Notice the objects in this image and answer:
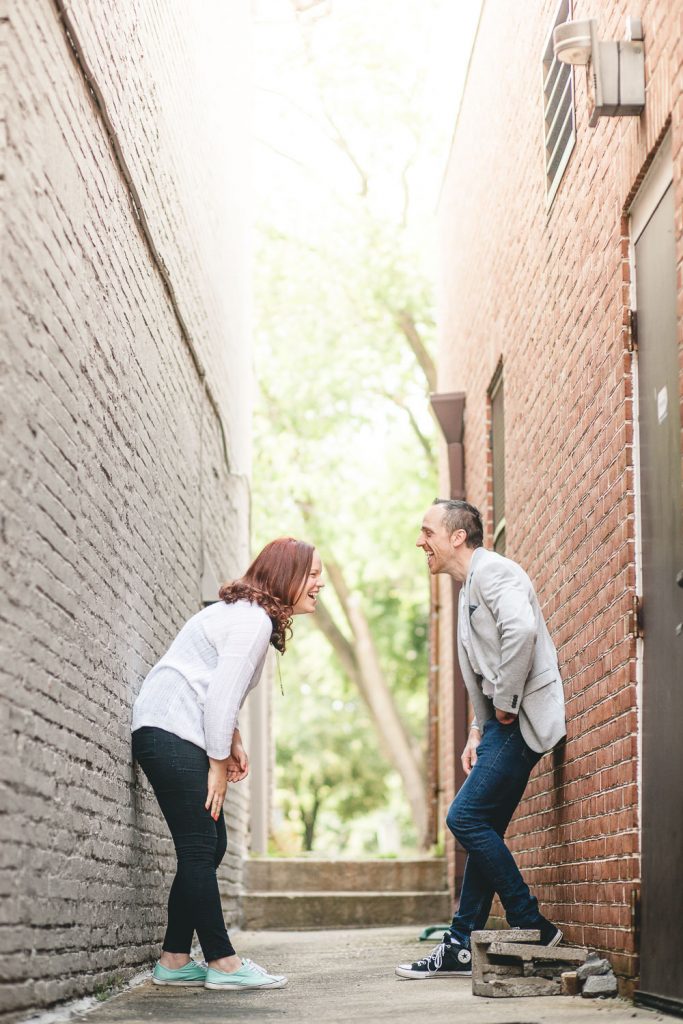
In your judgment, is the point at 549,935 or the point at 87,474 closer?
the point at 87,474

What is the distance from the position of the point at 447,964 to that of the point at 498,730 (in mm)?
993

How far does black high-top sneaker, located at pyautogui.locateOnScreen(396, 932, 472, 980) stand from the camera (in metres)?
5.17

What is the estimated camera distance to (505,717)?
5.07 meters

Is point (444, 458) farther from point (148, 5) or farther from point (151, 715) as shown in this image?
point (151, 715)

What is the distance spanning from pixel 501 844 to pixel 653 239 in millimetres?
2377

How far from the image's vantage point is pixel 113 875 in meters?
4.89

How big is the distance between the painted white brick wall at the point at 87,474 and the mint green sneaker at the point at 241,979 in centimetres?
39

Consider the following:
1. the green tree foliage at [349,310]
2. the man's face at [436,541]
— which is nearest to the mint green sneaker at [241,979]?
the man's face at [436,541]

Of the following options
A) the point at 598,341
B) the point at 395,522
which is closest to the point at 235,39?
the point at 598,341

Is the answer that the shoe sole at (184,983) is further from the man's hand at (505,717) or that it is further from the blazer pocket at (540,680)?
the blazer pocket at (540,680)

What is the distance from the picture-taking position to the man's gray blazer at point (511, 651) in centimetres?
496

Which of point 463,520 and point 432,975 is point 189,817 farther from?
point 463,520

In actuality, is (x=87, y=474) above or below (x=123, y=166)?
below

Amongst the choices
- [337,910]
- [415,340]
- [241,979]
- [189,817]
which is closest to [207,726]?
[189,817]
